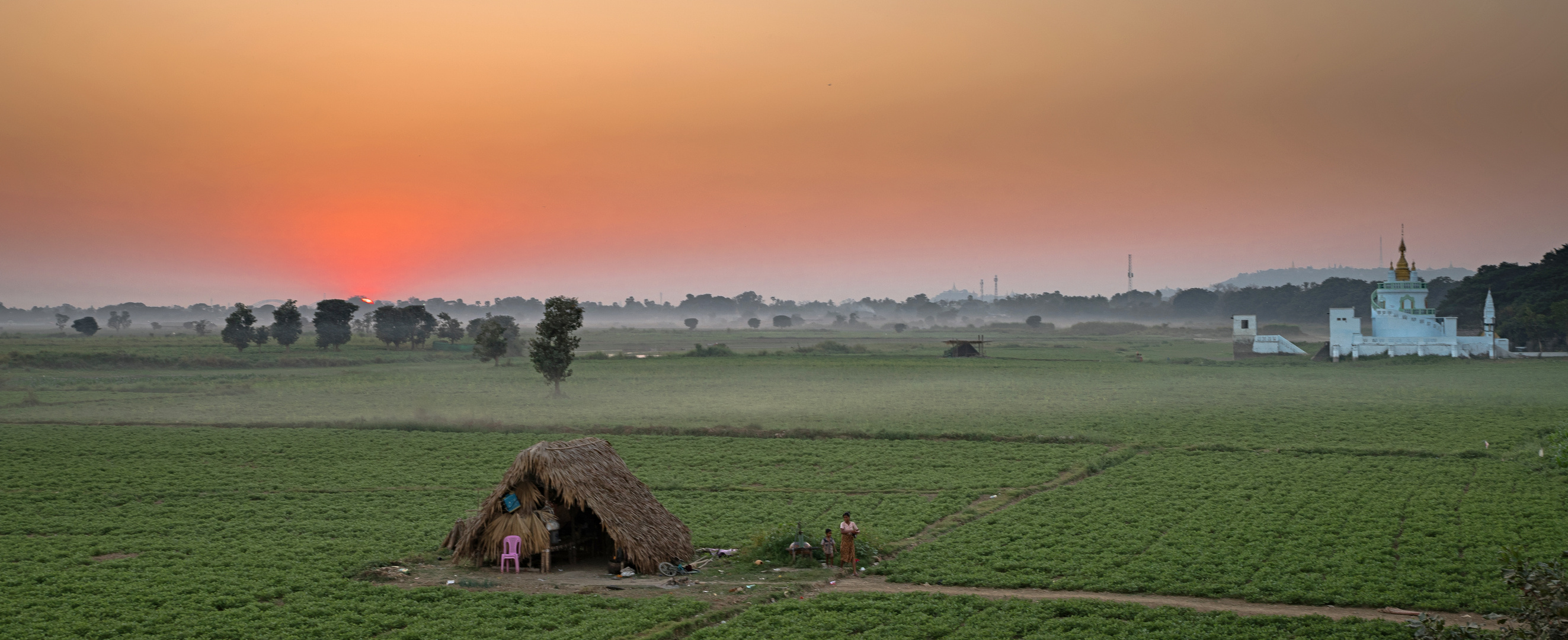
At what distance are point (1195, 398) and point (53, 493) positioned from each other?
59.3 m

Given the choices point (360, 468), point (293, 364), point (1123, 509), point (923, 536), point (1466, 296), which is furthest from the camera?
point (1466, 296)

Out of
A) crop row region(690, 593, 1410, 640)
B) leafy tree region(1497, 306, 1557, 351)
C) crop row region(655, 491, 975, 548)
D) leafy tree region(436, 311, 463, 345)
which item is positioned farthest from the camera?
leafy tree region(436, 311, 463, 345)

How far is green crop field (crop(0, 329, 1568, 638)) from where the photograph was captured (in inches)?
754

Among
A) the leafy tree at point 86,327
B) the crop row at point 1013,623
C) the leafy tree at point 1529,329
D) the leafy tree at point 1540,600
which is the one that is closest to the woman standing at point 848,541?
the crop row at point 1013,623

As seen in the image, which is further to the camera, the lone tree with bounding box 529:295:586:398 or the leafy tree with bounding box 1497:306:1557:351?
the leafy tree with bounding box 1497:306:1557:351

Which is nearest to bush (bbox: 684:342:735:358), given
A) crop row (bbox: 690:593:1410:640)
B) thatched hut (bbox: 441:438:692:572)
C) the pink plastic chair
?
thatched hut (bbox: 441:438:692:572)

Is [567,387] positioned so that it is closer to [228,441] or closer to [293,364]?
[228,441]

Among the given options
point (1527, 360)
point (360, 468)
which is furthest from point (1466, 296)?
point (360, 468)

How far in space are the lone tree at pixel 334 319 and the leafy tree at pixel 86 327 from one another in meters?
78.0

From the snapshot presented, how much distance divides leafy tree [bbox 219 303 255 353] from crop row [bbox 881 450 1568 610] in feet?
374

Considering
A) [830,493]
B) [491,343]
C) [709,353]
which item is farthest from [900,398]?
[709,353]

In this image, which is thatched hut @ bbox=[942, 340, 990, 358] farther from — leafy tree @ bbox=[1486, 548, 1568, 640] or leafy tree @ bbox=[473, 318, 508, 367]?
leafy tree @ bbox=[1486, 548, 1568, 640]

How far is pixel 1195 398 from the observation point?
2496 inches

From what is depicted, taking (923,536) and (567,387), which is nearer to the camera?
(923,536)
